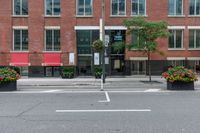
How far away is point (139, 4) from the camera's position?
36.0m

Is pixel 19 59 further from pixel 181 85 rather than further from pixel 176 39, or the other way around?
pixel 181 85

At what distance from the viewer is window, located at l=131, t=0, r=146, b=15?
118ft

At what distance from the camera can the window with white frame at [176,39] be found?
35969 millimetres

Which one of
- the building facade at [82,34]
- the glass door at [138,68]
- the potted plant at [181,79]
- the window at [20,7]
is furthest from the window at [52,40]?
the potted plant at [181,79]

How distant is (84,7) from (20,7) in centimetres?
649

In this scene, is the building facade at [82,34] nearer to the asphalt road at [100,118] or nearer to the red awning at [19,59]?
the red awning at [19,59]

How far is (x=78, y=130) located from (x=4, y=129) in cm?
187

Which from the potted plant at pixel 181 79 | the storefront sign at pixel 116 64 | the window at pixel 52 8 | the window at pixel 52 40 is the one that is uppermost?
the window at pixel 52 8

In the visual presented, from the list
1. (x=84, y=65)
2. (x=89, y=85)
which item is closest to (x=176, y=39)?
(x=84, y=65)

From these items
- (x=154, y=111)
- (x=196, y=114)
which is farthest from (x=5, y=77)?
(x=196, y=114)

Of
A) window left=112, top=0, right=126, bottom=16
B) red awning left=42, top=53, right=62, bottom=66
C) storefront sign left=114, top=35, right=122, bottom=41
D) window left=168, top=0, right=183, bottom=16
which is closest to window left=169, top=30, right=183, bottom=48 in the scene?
window left=168, top=0, right=183, bottom=16

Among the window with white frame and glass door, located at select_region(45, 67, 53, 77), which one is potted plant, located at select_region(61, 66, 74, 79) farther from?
the window with white frame

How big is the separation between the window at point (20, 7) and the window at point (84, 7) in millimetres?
5283

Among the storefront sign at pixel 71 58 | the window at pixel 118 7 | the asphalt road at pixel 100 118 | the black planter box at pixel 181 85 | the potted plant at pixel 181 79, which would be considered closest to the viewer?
the asphalt road at pixel 100 118
